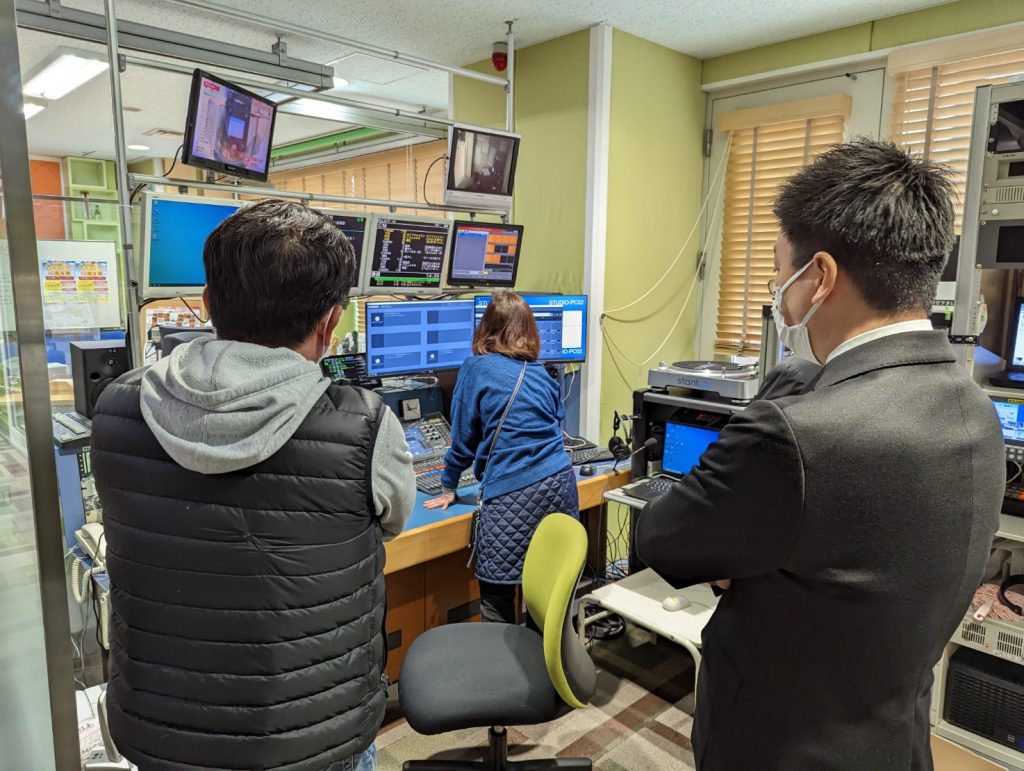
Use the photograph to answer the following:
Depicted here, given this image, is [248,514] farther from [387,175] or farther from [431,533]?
[387,175]

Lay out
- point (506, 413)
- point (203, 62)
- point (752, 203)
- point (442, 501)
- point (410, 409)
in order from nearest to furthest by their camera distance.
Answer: point (506, 413) → point (442, 501) → point (410, 409) → point (203, 62) → point (752, 203)

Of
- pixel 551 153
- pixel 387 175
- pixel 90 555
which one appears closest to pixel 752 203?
pixel 551 153

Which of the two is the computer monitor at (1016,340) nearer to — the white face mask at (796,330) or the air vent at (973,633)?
the air vent at (973,633)

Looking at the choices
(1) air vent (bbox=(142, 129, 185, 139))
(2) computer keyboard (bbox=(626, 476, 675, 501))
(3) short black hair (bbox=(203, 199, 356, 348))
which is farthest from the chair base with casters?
(1) air vent (bbox=(142, 129, 185, 139))

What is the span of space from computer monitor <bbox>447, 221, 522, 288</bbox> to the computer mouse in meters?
1.52

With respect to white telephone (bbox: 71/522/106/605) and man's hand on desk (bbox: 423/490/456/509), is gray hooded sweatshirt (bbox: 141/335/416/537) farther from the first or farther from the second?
man's hand on desk (bbox: 423/490/456/509)

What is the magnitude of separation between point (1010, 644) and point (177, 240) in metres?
2.63

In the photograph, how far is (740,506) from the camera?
885mm

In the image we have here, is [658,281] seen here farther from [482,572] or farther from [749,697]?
[749,697]

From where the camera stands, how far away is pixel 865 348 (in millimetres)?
923

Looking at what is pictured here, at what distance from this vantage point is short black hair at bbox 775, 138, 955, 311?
0.90m

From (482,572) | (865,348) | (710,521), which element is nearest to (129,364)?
(482,572)

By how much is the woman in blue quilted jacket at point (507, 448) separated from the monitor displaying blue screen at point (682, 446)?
1.88 ft

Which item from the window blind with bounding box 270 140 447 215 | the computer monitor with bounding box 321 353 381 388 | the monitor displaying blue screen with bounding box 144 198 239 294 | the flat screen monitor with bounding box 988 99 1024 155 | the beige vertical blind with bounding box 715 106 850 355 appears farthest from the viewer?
the window blind with bounding box 270 140 447 215
